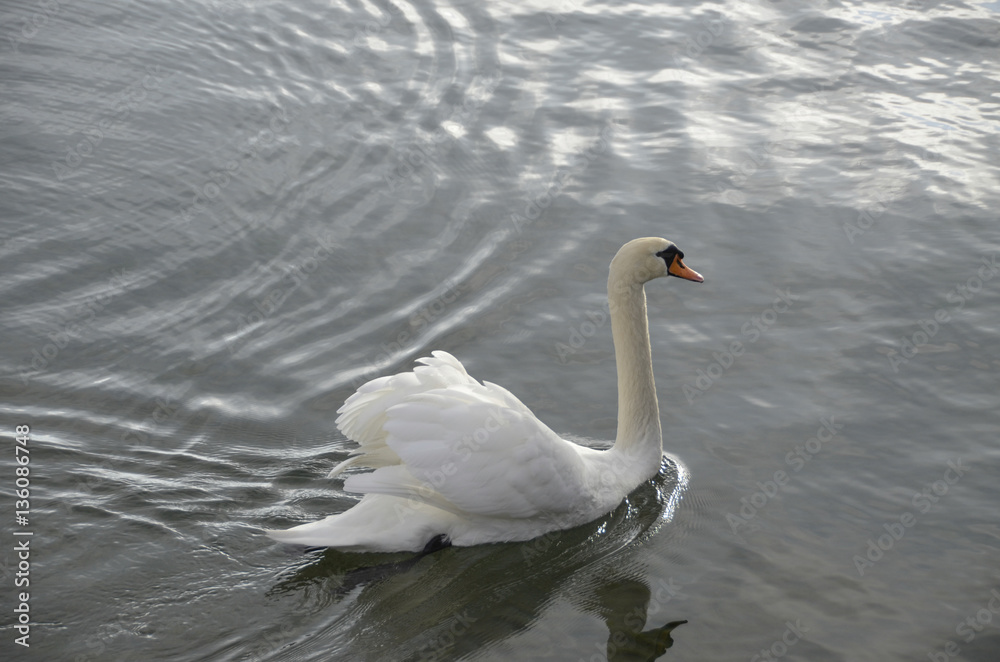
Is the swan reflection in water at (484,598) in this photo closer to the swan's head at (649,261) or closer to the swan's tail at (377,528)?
the swan's tail at (377,528)

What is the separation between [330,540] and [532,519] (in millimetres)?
1212

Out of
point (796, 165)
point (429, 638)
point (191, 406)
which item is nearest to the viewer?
point (429, 638)

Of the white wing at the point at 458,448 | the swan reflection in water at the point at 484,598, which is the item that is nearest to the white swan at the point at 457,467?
the white wing at the point at 458,448

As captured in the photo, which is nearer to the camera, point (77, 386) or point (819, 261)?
point (77, 386)

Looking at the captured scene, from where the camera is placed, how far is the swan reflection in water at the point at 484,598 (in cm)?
543

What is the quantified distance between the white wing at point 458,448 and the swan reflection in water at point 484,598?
31 cm

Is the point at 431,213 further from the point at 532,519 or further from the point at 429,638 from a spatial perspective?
the point at 429,638

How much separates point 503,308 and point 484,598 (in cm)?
321

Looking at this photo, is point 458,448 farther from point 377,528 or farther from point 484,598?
point 484,598

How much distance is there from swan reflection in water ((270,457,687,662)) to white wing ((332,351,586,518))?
1.00ft

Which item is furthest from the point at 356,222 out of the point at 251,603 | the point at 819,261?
the point at 251,603

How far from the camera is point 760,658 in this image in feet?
18.0

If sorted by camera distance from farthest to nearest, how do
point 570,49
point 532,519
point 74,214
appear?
point 570,49
point 74,214
point 532,519

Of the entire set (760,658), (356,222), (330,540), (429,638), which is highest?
(356,222)
